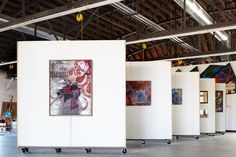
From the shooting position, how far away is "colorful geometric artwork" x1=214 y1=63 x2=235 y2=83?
21.2m

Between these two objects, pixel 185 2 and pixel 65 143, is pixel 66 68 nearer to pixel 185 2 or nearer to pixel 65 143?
pixel 65 143

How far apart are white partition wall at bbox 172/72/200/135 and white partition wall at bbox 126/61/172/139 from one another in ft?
8.43

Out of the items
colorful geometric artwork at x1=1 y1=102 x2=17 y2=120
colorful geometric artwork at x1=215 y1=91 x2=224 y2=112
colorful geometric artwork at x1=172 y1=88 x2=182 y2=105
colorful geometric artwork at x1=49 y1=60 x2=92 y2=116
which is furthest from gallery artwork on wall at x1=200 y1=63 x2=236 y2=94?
colorful geometric artwork at x1=49 y1=60 x2=92 y2=116

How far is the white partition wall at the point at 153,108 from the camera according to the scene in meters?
12.7

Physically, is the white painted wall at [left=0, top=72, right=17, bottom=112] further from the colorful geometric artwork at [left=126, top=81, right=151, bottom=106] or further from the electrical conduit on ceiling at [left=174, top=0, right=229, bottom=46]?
the electrical conduit on ceiling at [left=174, top=0, right=229, bottom=46]

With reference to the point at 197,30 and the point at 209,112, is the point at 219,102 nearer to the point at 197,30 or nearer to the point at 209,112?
the point at 209,112

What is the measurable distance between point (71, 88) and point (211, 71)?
43.8 feet

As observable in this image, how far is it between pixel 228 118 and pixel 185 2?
36.4 feet

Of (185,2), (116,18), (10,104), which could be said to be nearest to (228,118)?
(116,18)

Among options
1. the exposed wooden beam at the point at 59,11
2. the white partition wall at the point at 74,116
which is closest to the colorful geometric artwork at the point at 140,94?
the white partition wall at the point at 74,116

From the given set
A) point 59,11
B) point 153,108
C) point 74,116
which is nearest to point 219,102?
point 153,108

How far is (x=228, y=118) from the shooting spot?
826 inches

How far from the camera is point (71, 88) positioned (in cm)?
1016

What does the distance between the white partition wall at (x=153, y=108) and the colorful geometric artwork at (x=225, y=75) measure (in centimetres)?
965
